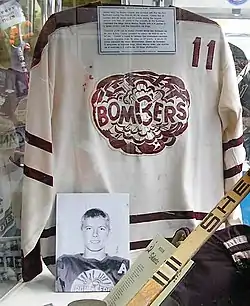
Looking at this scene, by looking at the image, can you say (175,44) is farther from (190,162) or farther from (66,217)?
(66,217)

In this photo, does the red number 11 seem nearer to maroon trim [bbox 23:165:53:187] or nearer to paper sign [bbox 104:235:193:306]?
maroon trim [bbox 23:165:53:187]

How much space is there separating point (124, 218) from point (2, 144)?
0.77ft

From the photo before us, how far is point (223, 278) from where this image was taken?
0.59 m

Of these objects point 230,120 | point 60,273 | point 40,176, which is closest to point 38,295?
point 60,273

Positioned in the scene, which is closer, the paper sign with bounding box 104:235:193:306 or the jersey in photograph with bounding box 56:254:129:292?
the paper sign with bounding box 104:235:193:306

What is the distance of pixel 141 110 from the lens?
0.89 meters

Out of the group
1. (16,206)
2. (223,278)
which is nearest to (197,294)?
(223,278)

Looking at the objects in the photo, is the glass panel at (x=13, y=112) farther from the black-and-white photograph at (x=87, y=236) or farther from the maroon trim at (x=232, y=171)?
the maroon trim at (x=232, y=171)

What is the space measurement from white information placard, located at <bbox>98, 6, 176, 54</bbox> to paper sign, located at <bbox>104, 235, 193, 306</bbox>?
0.40 metres

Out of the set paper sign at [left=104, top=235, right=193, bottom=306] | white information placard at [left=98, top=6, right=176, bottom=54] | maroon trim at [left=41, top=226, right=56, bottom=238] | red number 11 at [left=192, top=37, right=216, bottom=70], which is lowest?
maroon trim at [left=41, top=226, right=56, bottom=238]

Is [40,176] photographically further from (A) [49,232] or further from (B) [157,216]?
(B) [157,216]

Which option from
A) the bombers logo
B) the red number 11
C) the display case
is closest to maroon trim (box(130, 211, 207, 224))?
the display case

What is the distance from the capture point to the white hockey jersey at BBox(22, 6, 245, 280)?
2.89 feet

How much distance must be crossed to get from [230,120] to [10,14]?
39 cm
